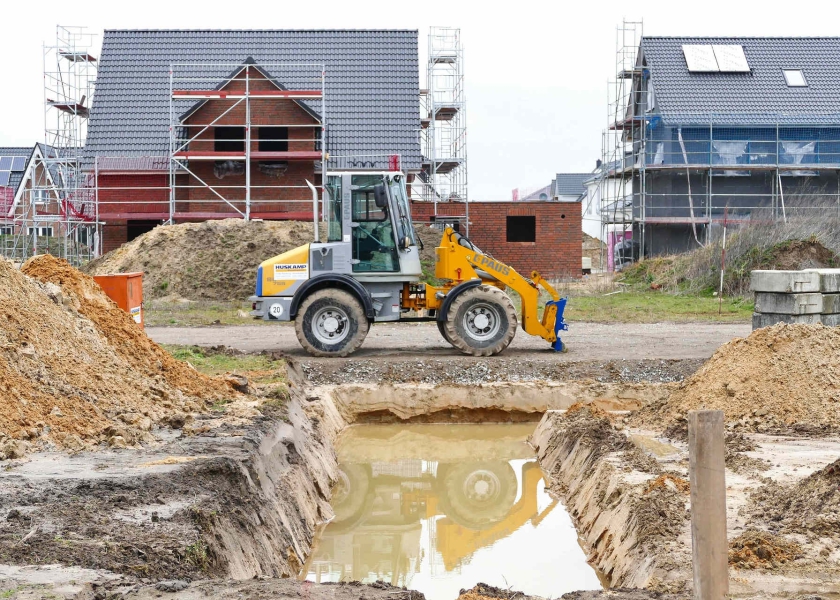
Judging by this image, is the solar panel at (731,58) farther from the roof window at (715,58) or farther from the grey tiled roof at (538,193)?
the grey tiled roof at (538,193)

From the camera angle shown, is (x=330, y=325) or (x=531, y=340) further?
(x=531, y=340)

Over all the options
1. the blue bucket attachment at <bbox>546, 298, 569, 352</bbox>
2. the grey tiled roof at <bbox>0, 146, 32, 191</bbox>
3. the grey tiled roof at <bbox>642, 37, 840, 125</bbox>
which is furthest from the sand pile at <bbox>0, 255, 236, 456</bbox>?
the grey tiled roof at <bbox>0, 146, 32, 191</bbox>

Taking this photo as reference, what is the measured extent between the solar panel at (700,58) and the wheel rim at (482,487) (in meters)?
25.2

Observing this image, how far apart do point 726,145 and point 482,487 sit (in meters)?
24.0

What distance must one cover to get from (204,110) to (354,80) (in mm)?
4877

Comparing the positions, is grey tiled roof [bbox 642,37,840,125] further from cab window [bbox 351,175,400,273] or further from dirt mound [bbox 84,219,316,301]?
cab window [bbox 351,175,400,273]

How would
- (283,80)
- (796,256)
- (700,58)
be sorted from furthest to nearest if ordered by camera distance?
(700,58)
(283,80)
(796,256)

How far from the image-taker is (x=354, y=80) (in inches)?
1254

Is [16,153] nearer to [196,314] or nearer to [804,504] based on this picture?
[196,314]

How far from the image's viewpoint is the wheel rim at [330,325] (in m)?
14.9

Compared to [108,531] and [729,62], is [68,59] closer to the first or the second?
[729,62]

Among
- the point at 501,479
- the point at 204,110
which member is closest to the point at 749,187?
the point at 204,110

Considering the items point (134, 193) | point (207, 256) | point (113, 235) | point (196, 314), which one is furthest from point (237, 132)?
point (196, 314)

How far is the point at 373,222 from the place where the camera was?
573 inches
